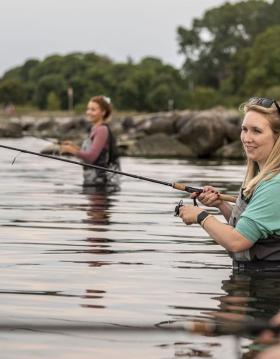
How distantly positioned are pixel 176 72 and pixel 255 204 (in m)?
160

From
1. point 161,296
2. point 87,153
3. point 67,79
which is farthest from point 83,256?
point 67,79

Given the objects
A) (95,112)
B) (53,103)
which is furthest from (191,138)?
(53,103)

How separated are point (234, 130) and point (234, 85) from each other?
99.1 metres

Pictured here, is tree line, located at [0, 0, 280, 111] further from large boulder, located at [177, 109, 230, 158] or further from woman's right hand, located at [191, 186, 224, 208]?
woman's right hand, located at [191, 186, 224, 208]

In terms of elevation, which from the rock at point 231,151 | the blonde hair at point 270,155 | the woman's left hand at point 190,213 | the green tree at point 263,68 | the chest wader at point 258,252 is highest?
the green tree at point 263,68

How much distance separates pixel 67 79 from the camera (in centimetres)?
18225

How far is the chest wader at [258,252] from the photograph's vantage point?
7.95 m

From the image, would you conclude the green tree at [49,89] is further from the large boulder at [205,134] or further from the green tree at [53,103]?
the large boulder at [205,134]

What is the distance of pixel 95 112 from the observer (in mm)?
17797

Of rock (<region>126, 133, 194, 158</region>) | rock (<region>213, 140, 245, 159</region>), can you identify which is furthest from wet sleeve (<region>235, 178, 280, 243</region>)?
rock (<region>126, 133, 194, 158</region>)

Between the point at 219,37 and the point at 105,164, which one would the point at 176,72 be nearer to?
the point at 219,37

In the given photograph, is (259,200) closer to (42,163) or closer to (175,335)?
(175,335)

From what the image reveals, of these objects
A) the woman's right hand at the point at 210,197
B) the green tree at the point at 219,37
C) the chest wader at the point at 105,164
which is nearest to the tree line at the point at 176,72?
the green tree at the point at 219,37

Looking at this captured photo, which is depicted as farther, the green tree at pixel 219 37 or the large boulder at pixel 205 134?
the green tree at pixel 219 37
